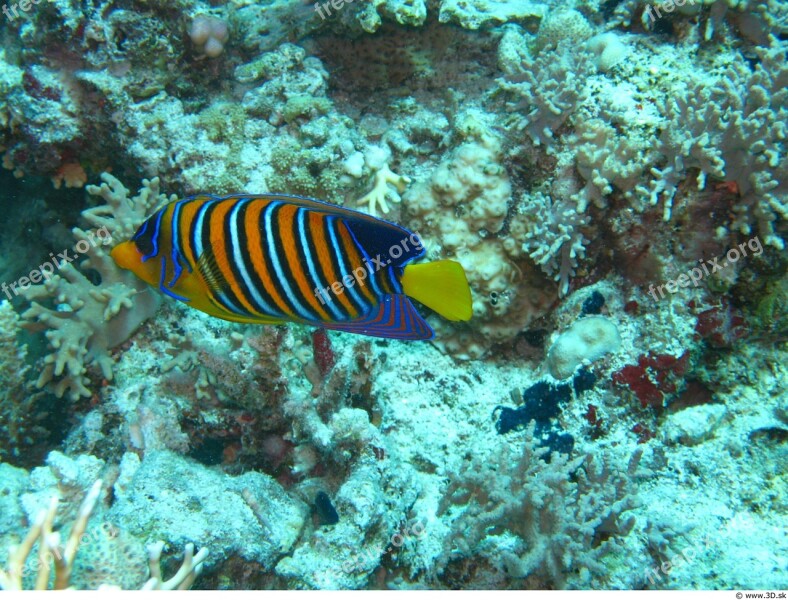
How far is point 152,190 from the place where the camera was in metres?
3.73

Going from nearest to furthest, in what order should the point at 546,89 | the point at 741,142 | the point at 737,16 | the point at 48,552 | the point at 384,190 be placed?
the point at 48,552 < the point at 741,142 < the point at 546,89 < the point at 737,16 < the point at 384,190

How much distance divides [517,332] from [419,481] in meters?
1.36

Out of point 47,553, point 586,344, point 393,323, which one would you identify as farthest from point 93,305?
point 586,344

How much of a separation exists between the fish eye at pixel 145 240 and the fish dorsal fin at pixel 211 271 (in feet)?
0.71

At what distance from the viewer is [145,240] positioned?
6.47ft

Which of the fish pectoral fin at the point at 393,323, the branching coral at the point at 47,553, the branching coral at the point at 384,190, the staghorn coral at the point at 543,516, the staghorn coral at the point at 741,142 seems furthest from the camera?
the branching coral at the point at 384,190

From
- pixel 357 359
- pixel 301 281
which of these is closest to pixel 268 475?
pixel 357 359

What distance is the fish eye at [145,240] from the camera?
6.44 ft

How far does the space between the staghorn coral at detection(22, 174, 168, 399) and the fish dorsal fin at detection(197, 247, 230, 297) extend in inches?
74.3

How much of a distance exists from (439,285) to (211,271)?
933 millimetres

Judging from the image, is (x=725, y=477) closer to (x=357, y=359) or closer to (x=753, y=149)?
(x=753, y=149)

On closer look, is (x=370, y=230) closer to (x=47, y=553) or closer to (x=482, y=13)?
(x=47, y=553)

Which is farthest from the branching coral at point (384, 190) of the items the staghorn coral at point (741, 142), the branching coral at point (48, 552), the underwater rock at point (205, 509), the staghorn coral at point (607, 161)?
the branching coral at point (48, 552)

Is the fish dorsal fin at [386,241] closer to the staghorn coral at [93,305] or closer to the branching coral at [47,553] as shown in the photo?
the branching coral at [47,553]
